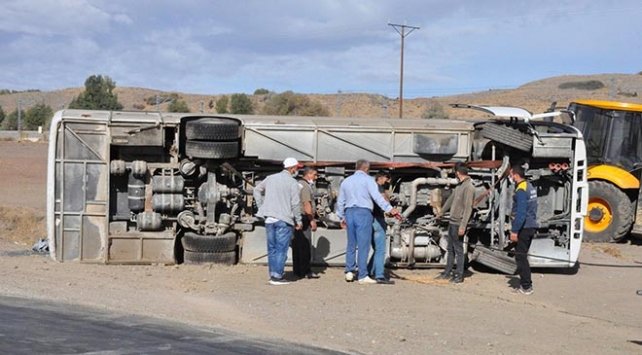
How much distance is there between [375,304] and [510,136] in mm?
4241

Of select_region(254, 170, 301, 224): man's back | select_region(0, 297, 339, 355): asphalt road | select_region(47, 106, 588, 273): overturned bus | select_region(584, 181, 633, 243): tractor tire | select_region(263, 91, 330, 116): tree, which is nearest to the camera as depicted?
select_region(0, 297, 339, 355): asphalt road

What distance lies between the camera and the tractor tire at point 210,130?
12.9m

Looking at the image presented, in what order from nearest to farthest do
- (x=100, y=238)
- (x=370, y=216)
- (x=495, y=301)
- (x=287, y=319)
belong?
1. (x=287, y=319)
2. (x=495, y=301)
3. (x=370, y=216)
4. (x=100, y=238)

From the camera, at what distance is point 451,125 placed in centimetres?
1400

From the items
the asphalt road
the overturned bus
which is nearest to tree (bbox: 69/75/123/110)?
the overturned bus

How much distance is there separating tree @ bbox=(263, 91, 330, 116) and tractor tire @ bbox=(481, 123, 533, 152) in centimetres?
4000

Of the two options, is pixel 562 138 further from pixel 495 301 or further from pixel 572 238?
pixel 495 301

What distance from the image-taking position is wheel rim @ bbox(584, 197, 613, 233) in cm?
1859

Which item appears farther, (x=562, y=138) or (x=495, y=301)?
(x=562, y=138)

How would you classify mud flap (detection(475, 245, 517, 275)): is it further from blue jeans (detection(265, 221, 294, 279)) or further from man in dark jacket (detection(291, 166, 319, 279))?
blue jeans (detection(265, 221, 294, 279))

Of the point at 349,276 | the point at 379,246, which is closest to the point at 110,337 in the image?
the point at 349,276

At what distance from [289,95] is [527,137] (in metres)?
44.3

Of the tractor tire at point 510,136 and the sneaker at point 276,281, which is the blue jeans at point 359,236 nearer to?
the sneaker at point 276,281

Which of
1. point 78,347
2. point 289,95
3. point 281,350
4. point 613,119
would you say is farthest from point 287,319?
point 289,95
